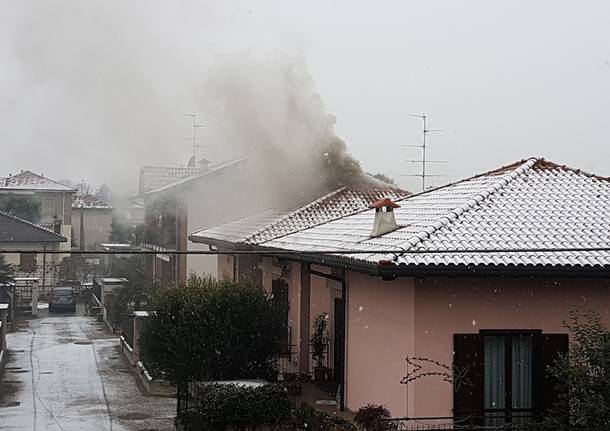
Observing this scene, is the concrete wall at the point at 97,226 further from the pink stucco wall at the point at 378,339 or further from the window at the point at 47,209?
the pink stucco wall at the point at 378,339

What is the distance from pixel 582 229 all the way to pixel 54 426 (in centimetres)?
1023

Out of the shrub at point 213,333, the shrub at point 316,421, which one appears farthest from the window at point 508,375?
the shrub at point 213,333

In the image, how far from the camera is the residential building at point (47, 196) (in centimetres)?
4731

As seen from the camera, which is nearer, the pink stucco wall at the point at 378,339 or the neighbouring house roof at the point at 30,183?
the pink stucco wall at the point at 378,339

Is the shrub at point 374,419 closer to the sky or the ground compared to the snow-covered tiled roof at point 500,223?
closer to the ground

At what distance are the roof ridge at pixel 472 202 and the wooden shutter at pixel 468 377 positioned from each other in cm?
157

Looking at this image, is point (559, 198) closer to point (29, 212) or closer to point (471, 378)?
point (471, 378)

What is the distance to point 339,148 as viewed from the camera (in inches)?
1112

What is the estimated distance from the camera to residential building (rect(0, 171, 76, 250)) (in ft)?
155

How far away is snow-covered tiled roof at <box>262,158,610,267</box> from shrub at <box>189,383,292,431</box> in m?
2.76

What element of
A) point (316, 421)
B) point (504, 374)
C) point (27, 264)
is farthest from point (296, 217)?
point (27, 264)

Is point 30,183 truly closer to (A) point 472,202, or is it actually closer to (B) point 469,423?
(A) point 472,202

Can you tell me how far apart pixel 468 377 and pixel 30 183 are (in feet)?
146

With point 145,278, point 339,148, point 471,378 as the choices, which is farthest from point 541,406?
point 145,278
